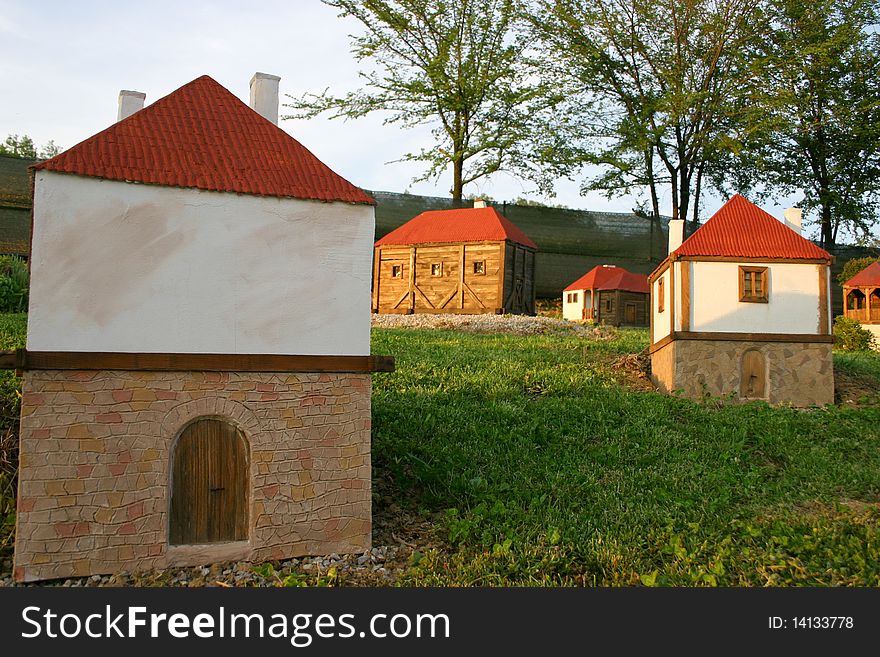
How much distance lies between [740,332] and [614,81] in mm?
22041

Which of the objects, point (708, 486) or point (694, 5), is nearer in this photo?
point (708, 486)

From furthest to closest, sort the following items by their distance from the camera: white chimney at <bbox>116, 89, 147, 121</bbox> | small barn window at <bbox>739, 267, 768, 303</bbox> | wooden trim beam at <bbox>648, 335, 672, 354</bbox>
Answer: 1. wooden trim beam at <bbox>648, 335, 672, 354</bbox>
2. small barn window at <bbox>739, 267, 768, 303</bbox>
3. white chimney at <bbox>116, 89, 147, 121</bbox>

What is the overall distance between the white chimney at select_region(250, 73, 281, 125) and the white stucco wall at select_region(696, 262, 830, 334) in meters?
10.6

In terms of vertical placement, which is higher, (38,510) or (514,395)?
(514,395)

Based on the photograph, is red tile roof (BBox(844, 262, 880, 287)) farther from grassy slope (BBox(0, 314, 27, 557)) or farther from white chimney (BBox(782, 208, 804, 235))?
grassy slope (BBox(0, 314, 27, 557))

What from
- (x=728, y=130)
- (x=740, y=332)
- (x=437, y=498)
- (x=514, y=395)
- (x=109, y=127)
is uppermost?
(x=728, y=130)

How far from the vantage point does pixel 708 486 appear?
11117 millimetres

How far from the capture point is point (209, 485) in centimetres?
840

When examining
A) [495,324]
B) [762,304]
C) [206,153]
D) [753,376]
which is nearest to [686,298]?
[762,304]

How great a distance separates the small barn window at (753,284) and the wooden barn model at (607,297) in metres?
16.3

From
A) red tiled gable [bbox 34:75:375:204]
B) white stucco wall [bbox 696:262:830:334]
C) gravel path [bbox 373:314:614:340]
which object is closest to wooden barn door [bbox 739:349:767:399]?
white stucco wall [bbox 696:262:830:334]

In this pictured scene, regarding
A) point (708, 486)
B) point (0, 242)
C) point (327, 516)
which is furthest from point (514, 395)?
point (0, 242)

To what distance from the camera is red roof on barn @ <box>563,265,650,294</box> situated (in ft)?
112

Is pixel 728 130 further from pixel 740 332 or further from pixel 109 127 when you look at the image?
pixel 109 127
